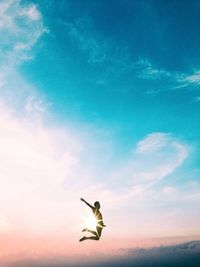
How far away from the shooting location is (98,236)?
1229 centimetres

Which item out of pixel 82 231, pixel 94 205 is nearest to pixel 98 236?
pixel 82 231

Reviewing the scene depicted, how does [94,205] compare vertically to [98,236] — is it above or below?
above

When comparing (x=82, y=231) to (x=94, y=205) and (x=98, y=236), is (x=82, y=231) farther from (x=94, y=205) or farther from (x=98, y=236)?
(x=94, y=205)

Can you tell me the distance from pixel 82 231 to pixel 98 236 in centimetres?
71

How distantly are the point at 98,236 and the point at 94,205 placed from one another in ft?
5.40

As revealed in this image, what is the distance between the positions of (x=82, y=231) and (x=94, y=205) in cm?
149

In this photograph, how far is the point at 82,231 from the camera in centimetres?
1223

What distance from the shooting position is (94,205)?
456 inches
